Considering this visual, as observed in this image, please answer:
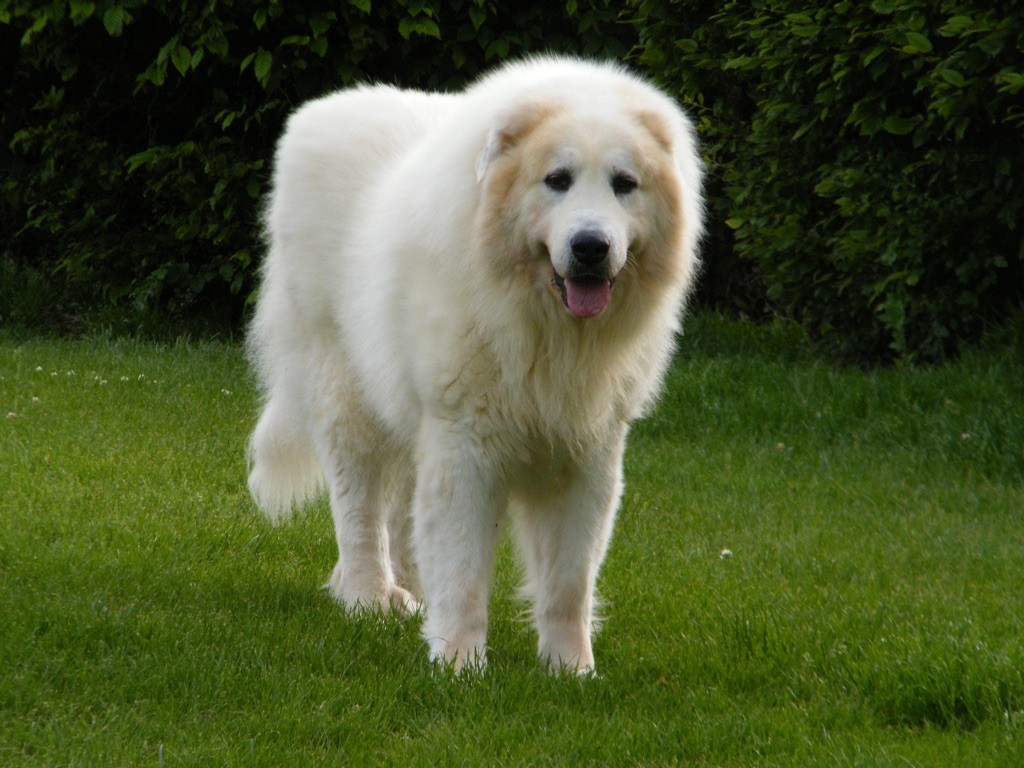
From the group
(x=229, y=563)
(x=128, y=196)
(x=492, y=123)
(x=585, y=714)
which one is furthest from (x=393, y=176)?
(x=128, y=196)

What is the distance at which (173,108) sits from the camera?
30.7 feet

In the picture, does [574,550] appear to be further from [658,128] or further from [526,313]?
[658,128]

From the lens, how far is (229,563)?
4.97 metres

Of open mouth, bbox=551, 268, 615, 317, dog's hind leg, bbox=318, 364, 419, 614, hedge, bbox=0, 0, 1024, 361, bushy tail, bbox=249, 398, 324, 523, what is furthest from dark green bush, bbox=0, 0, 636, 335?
open mouth, bbox=551, 268, 615, 317

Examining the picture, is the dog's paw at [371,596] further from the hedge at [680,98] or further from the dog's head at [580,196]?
the hedge at [680,98]

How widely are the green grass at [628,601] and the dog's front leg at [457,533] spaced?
4.6 inches

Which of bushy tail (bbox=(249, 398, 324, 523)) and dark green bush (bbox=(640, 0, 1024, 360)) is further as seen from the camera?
dark green bush (bbox=(640, 0, 1024, 360))

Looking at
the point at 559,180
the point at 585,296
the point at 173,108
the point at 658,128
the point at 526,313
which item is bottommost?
the point at 173,108

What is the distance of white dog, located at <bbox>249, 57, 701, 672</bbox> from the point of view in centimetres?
383

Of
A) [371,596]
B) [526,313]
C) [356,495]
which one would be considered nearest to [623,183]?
[526,313]

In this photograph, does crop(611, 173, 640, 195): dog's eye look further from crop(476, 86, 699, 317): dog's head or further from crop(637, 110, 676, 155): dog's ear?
crop(637, 110, 676, 155): dog's ear

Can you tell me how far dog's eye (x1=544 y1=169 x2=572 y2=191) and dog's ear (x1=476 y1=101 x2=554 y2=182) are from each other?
15cm

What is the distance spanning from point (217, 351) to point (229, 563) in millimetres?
3830

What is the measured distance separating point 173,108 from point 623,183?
20.4 feet
